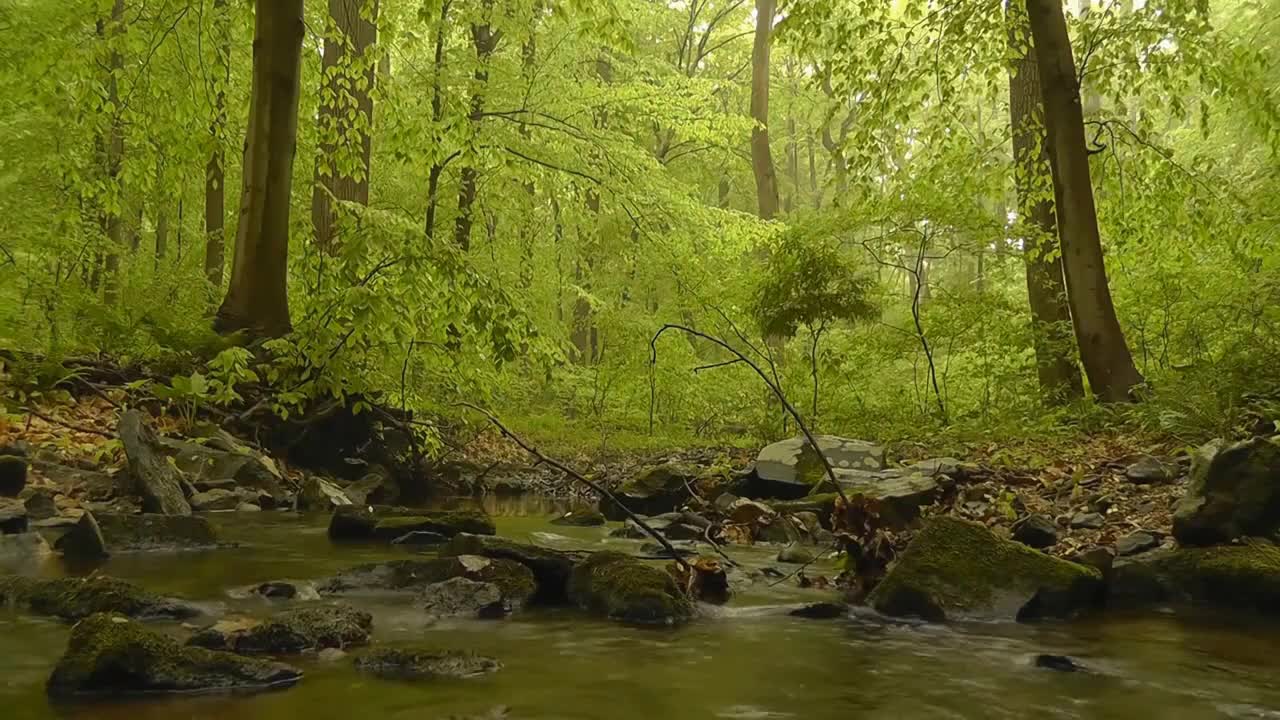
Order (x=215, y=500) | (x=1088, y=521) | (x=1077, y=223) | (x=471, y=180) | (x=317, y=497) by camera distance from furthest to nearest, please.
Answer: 1. (x=471, y=180)
2. (x=1077, y=223)
3. (x=317, y=497)
4. (x=215, y=500)
5. (x=1088, y=521)

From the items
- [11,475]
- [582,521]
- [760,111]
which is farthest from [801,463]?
[760,111]

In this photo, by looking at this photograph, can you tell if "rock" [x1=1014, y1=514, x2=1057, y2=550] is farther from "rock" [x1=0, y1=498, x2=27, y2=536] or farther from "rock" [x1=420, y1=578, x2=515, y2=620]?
"rock" [x1=0, y1=498, x2=27, y2=536]

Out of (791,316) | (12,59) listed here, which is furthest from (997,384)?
(12,59)

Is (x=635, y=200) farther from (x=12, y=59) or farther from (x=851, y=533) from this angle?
(x=851, y=533)

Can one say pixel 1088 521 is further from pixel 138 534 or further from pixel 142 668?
pixel 138 534

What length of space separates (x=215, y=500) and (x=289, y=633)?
441 centimetres

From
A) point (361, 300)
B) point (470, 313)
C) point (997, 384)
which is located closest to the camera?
point (361, 300)

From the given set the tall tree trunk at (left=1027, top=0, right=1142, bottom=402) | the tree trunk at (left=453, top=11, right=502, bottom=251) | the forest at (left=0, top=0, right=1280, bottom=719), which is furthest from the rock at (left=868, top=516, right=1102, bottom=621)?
the tree trunk at (left=453, top=11, right=502, bottom=251)

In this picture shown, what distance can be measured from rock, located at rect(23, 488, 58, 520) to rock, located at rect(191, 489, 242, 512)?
41.1 inches

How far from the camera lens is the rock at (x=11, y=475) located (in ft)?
20.7

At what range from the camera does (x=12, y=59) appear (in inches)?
360

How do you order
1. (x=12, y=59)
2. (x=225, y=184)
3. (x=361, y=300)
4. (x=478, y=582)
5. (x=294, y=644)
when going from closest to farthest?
(x=294, y=644)
(x=478, y=582)
(x=361, y=300)
(x=12, y=59)
(x=225, y=184)

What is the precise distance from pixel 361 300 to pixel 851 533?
3.83 meters

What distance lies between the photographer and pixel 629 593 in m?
4.35
